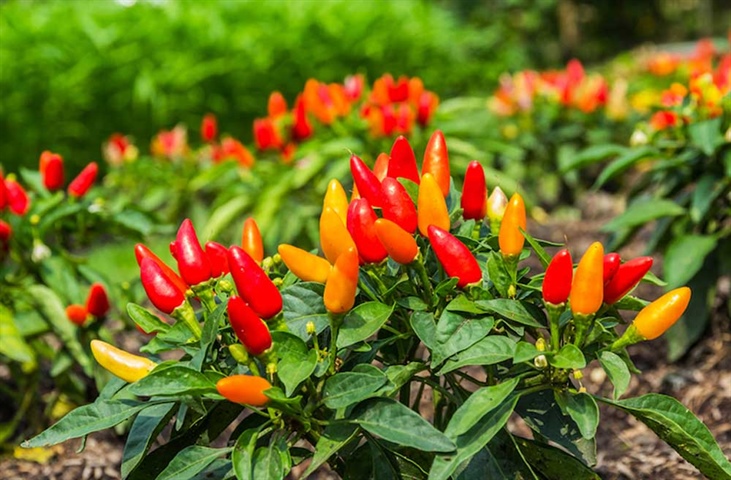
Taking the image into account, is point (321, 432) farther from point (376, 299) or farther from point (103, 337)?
point (103, 337)

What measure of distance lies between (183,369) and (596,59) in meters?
14.2

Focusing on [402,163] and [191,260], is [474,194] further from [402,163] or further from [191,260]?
[191,260]

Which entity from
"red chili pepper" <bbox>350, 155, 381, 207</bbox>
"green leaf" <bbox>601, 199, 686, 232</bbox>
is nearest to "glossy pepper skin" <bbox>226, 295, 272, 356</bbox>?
"red chili pepper" <bbox>350, 155, 381, 207</bbox>

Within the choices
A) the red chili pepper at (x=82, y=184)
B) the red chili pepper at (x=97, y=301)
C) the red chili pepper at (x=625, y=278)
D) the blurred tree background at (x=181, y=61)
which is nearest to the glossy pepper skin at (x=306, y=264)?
the red chili pepper at (x=625, y=278)

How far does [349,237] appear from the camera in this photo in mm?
1613

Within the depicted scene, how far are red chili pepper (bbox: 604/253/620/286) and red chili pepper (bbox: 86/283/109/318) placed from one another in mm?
1486

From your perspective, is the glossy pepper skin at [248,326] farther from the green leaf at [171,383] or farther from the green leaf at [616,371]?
the green leaf at [616,371]

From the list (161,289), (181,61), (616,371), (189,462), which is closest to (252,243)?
(161,289)

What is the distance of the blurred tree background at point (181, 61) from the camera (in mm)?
5977

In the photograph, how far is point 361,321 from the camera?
5.27 feet

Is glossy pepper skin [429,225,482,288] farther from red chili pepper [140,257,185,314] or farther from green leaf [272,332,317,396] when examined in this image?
red chili pepper [140,257,185,314]

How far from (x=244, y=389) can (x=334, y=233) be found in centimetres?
31

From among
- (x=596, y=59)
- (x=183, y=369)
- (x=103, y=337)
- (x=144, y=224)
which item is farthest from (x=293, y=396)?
(x=596, y=59)

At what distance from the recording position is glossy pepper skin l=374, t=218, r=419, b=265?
157cm
